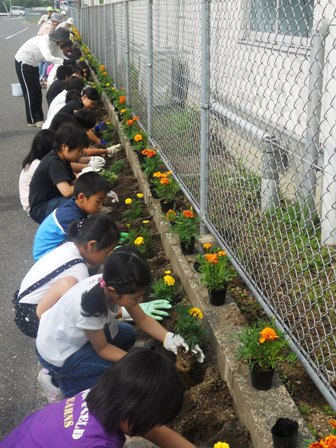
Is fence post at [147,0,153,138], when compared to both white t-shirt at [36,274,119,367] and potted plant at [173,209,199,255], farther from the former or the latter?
white t-shirt at [36,274,119,367]

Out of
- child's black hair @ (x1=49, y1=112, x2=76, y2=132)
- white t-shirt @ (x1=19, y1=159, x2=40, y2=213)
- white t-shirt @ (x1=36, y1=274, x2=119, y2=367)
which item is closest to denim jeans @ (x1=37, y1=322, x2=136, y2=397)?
white t-shirt @ (x1=36, y1=274, x2=119, y2=367)

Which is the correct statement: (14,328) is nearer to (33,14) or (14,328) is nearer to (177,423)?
(177,423)

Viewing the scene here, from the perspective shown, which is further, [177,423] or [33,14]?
[33,14]

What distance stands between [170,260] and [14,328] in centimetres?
118

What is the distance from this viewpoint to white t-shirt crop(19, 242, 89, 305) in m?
2.80

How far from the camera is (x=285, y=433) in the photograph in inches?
76.5

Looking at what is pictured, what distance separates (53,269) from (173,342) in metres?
0.73

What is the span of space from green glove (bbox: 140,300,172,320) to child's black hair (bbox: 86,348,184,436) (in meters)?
1.42

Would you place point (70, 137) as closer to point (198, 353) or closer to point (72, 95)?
point (198, 353)

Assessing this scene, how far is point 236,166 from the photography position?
12.2 feet

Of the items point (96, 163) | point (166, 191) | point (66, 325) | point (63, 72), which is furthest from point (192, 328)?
point (63, 72)

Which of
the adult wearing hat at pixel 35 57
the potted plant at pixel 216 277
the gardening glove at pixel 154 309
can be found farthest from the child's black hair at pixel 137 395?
the adult wearing hat at pixel 35 57

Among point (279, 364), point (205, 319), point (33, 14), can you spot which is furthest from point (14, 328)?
point (33, 14)

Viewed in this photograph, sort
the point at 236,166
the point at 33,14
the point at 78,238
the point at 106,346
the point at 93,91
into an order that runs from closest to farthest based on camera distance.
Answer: the point at 106,346 < the point at 78,238 < the point at 236,166 < the point at 93,91 < the point at 33,14
